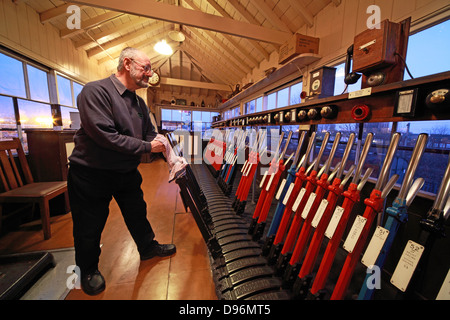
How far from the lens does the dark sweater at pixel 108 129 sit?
1032 millimetres

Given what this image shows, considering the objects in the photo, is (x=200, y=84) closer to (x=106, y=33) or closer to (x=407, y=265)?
(x=106, y=33)

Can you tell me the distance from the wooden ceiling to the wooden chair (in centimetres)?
228

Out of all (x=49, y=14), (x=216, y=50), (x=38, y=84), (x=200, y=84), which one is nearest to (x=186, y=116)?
(x=200, y=84)

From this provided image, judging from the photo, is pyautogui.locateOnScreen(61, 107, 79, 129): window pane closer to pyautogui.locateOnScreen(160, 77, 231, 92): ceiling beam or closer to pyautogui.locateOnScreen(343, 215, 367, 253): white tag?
pyautogui.locateOnScreen(160, 77, 231, 92): ceiling beam

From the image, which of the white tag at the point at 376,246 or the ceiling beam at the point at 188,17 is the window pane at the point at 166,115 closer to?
the ceiling beam at the point at 188,17

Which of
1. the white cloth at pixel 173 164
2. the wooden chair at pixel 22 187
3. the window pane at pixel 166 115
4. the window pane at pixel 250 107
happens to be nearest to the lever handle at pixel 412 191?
the white cloth at pixel 173 164

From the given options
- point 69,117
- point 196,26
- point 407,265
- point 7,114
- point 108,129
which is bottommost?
point 407,265

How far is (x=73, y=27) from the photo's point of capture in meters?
4.11

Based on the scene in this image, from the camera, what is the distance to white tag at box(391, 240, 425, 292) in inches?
25.4

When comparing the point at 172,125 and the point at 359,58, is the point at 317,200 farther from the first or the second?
the point at 172,125

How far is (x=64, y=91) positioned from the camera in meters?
4.48

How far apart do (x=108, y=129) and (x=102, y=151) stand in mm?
180

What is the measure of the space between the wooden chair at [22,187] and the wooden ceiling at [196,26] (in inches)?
89.9

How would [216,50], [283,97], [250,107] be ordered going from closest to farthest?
[283,97] → [216,50] → [250,107]
